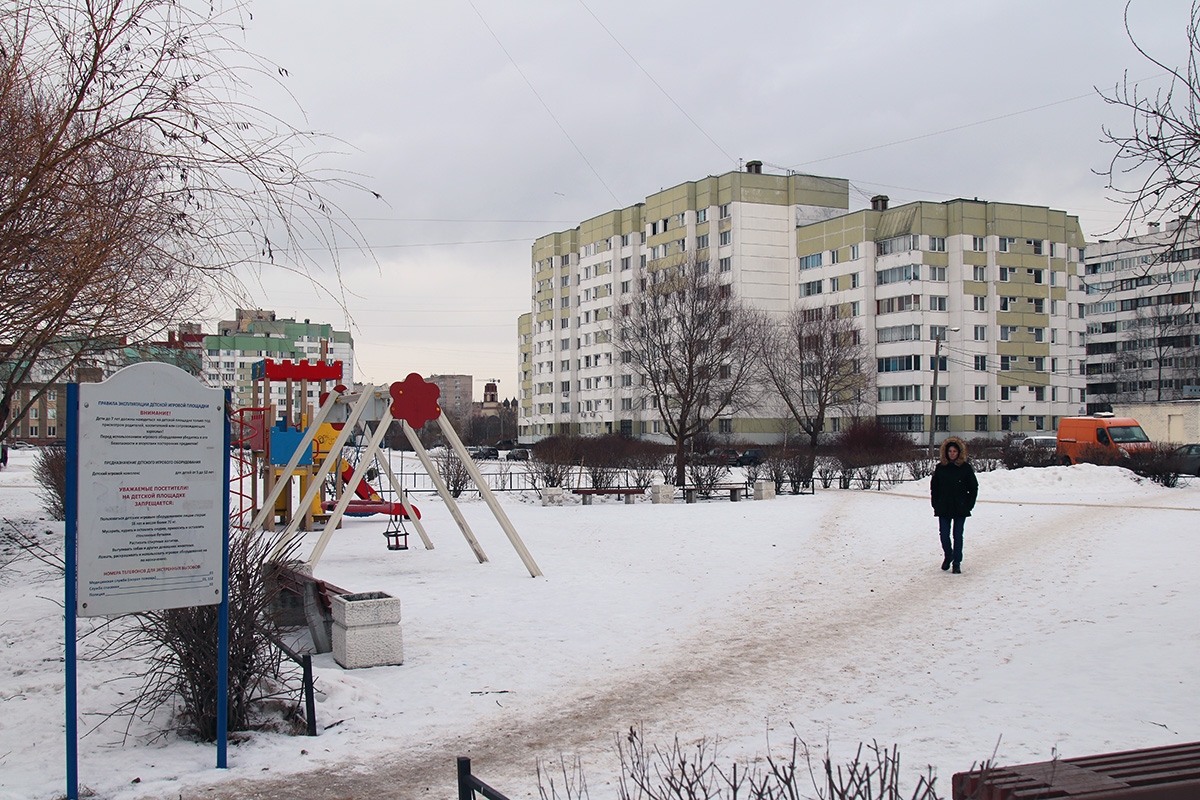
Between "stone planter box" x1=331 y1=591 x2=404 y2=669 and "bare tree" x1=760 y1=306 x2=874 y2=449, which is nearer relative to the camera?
"stone planter box" x1=331 y1=591 x2=404 y2=669

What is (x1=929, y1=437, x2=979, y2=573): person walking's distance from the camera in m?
11.5

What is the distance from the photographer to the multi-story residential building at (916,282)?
58719 mm

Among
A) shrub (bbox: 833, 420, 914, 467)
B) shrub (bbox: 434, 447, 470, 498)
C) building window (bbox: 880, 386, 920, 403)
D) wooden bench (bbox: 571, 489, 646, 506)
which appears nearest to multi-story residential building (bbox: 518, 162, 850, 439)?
building window (bbox: 880, 386, 920, 403)

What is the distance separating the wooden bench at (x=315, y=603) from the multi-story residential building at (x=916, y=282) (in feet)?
149

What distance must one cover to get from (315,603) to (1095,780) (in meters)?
6.35

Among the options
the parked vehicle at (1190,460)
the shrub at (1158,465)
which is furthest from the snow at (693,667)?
the parked vehicle at (1190,460)

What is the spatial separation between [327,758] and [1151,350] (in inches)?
3638

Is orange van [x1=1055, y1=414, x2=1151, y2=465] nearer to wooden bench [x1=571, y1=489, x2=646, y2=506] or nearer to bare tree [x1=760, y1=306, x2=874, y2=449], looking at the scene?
wooden bench [x1=571, y1=489, x2=646, y2=506]

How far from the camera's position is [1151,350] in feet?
263

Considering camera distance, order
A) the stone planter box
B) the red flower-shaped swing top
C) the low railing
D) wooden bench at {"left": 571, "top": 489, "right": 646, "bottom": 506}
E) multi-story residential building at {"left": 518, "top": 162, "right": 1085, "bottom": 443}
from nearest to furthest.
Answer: the low railing → the stone planter box → the red flower-shaped swing top → wooden bench at {"left": 571, "top": 489, "right": 646, "bottom": 506} → multi-story residential building at {"left": 518, "top": 162, "right": 1085, "bottom": 443}

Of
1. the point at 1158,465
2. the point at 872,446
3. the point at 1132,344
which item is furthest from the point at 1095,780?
the point at 1132,344

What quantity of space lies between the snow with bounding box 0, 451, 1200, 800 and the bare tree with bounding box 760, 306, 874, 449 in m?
37.0

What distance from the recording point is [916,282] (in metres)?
58.4

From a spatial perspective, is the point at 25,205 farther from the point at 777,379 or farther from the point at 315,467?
the point at 777,379
